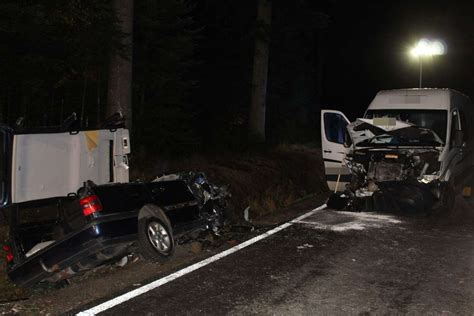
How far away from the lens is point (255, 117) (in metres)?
16.4

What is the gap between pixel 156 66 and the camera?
47.2 feet

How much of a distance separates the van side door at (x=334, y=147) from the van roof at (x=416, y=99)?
123 centimetres

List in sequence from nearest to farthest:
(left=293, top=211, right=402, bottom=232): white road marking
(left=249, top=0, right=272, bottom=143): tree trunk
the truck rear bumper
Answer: the truck rear bumper, (left=293, top=211, right=402, bottom=232): white road marking, (left=249, top=0, right=272, bottom=143): tree trunk

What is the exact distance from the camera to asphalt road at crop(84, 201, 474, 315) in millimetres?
4867

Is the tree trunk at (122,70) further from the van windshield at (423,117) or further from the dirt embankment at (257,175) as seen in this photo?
the van windshield at (423,117)

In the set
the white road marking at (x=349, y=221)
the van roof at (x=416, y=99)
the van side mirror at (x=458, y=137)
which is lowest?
the white road marking at (x=349, y=221)

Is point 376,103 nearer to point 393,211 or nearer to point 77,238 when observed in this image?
point 393,211

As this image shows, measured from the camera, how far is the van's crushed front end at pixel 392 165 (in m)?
9.84

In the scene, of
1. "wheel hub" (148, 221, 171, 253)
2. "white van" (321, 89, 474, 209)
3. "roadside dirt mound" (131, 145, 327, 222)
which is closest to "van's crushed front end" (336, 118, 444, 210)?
"white van" (321, 89, 474, 209)

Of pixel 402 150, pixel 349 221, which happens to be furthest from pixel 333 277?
pixel 402 150

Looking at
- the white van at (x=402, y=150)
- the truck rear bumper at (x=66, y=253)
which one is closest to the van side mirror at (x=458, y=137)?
the white van at (x=402, y=150)

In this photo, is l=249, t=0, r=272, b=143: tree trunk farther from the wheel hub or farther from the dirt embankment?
the wheel hub

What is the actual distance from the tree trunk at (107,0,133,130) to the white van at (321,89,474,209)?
165 inches

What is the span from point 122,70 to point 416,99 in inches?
247
